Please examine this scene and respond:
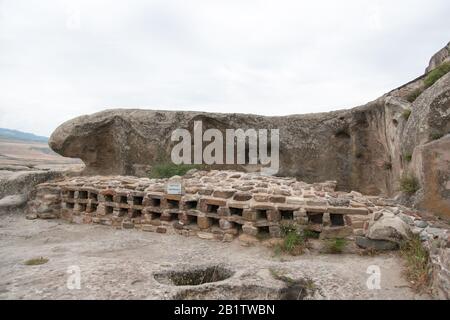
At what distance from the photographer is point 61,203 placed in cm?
732

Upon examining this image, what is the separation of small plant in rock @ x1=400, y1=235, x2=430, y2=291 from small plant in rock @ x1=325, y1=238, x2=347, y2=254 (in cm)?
65

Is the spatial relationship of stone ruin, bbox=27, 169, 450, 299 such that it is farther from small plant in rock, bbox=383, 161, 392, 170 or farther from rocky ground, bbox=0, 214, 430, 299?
small plant in rock, bbox=383, 161, 392, 170

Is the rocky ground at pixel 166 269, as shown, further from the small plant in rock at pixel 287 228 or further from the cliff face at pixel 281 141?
the cliff face at pixel 281 141

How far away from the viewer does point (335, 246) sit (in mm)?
4281

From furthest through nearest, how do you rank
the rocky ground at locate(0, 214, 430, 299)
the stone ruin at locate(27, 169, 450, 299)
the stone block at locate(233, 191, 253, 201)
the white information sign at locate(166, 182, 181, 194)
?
the white information sign at locate(166, 182, 181, 194) < the stone block at locate(233, 191, 253, 201) < the stone ruin at locate(27, 169, 450, 299) < the rocky ground at locate(0, 214, 430, 299)

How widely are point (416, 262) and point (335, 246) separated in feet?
3.32

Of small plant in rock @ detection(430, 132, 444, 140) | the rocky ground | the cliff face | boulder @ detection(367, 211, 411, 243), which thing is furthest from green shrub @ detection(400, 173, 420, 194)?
the cliff face

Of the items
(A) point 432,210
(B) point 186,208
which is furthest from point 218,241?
(A) point 432,210

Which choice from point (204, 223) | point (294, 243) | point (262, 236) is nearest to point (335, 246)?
point (294, 243)

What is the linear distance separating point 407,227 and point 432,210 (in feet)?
2.04

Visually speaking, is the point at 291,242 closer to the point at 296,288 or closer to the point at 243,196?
the point at 243,196

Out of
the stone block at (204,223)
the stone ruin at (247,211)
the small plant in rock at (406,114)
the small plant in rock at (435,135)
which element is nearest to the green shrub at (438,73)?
the small plant in rock at (406,114)

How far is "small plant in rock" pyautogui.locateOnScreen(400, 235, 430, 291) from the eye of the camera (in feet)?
10.2

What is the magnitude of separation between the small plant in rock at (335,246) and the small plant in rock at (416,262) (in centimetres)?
65
